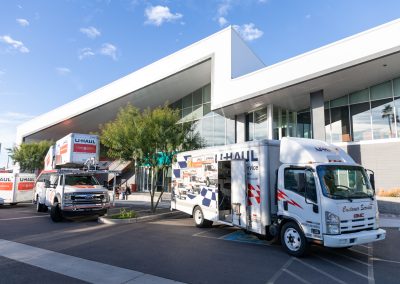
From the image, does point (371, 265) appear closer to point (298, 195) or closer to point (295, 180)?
point (298, 195)

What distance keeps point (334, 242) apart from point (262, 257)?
1821mm

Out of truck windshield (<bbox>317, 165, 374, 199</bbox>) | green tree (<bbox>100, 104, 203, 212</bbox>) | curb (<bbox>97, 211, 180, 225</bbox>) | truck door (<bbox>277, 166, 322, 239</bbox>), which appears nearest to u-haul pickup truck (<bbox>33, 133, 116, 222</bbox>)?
curb (<bbox>97, 211, 180, 225</bbox>)

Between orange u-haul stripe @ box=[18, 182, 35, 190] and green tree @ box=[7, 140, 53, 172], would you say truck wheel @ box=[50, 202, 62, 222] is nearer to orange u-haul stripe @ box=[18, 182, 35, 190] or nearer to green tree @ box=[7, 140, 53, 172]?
orange u-haul stripe @ box=[18, 182, 35, 190]

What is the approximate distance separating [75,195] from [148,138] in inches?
168

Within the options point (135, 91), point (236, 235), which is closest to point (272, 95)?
point (236, 235)

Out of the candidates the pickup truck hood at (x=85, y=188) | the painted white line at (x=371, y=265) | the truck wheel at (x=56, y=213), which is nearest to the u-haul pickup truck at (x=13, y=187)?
the truck wheel at (x=56, y=213)

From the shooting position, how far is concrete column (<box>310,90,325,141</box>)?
19188mm

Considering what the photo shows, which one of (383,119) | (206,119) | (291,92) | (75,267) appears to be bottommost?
(75,267)

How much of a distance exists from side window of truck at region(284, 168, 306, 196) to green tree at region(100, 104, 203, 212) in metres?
8.50

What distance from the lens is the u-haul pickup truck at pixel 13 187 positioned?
2119 centimetres

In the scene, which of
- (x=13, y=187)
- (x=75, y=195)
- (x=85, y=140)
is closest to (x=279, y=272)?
(x=75, y=195)

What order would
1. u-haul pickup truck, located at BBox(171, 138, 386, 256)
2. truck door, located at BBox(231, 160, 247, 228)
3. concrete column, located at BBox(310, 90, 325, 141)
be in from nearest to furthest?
1. u-haul pickup truck, located at BBox(171, 138, 386, 256)
2. truck door, located at BBox(231, 160, 247, 228)
3. concrete column, located at BBox(310, 90, 325, 141)

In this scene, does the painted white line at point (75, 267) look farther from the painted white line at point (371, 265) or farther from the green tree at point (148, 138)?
the green tree at point (148, 138)

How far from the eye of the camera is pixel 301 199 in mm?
7797
